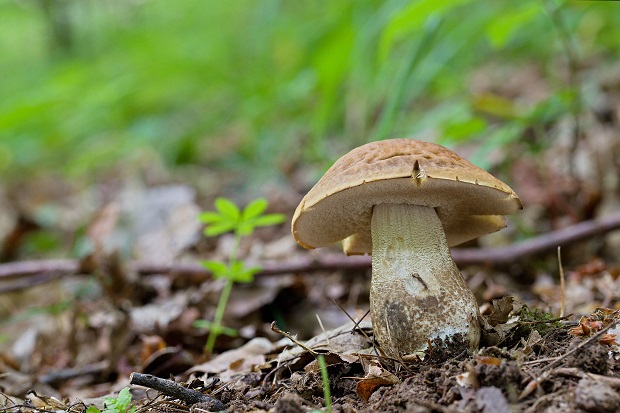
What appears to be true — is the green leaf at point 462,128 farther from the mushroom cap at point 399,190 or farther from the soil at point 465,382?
the soil at point 465,382

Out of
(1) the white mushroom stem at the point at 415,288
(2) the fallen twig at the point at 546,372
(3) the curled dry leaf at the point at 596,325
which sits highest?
(1) the white mushroom stem at the point at 415,288

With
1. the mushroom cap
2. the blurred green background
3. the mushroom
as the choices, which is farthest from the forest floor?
the blurred green background

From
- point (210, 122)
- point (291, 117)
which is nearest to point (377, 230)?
point (291, 117)

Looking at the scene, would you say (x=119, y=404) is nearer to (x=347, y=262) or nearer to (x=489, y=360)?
(x=489, y=360)

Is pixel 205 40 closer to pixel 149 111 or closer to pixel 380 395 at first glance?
pixel 149 111

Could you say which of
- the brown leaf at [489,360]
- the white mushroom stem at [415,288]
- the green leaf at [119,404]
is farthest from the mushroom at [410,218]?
the green leaf at [119,404]

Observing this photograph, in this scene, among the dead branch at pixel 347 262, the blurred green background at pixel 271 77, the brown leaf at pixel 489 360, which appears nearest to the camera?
the brown leaf at pixel 489 360

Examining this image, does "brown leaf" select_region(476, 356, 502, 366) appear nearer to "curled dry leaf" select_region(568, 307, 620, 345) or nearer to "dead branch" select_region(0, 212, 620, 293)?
"curled dry leaf" select_region(568, 307, 620, 345)

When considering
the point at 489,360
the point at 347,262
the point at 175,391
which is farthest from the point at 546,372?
the point at 347,262
